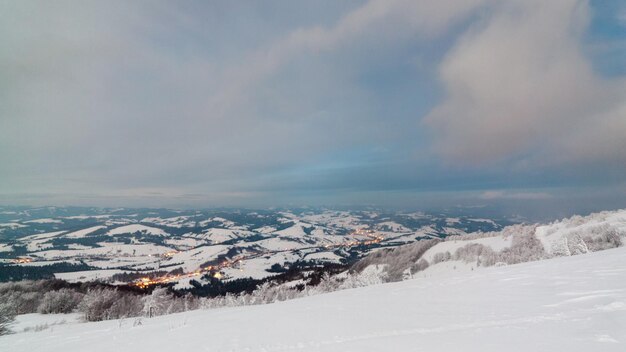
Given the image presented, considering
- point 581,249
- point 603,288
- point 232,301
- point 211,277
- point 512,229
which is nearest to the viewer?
point 603,288

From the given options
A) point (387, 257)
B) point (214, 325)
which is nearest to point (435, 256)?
point (387, 257)

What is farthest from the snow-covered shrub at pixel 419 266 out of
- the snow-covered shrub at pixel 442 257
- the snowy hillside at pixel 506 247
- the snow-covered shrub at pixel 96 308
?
the snow-covered shrub at pixel 96 308

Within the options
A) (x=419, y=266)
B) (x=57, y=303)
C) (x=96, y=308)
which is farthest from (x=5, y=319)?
(x=419, y=266)

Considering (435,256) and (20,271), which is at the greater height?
(435,256)

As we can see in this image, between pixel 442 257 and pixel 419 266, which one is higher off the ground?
pixel 442 257

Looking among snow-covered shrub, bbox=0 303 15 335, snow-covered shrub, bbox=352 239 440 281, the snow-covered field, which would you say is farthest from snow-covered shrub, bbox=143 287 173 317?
snow-covered shrub, bbox=352 239 440 281

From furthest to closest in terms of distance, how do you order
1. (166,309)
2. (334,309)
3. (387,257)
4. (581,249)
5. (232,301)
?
1. (387,257)
2. (232,301)
3. (166,309)
4. (581,249)
5. (334,309)

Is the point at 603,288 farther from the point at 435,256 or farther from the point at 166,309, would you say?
the point at 435,256

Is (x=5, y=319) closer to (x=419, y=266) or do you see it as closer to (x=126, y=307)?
(x=126, y=307)

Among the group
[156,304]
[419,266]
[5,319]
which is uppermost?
[5,319]
